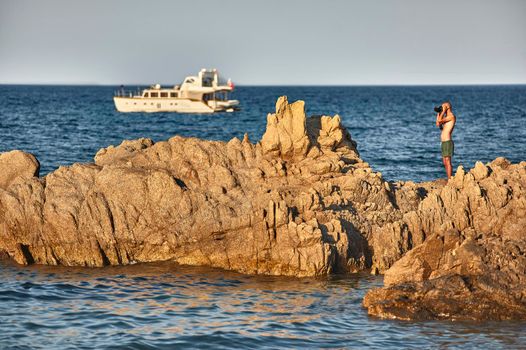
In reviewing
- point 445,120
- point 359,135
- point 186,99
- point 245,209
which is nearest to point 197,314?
point 245,209

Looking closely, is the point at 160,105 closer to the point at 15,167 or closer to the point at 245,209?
the point at 15,167

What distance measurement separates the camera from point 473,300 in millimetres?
13969

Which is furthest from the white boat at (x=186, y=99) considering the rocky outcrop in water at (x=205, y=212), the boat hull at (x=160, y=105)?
the rocky outcrop in water at (x=205, y=212)

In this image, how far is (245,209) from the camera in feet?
56.7

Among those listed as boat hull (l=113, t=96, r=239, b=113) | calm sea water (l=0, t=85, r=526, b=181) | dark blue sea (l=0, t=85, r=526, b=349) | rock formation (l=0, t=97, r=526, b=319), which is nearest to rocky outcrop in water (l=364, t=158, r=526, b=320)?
rock formation (l=0, t=97, r=526, b=319)

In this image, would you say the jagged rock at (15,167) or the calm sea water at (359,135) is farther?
the calm sea water at (359,135)

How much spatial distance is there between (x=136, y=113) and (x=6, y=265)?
71644mm

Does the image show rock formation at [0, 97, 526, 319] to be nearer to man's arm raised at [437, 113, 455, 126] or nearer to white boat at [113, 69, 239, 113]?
man's arm raised at [437, 113, 455, 126]

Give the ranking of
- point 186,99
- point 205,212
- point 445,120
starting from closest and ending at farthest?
point 205,212 → point 445,120 → point 186,99

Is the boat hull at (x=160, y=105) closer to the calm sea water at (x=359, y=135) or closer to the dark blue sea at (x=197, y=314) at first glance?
the calm sea water at (x=359, y=135)

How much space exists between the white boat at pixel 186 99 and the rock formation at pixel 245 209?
69.8m

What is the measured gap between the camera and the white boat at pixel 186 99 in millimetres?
88438

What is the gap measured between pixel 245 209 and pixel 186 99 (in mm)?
72368

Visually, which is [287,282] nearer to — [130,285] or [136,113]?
[130,285]
